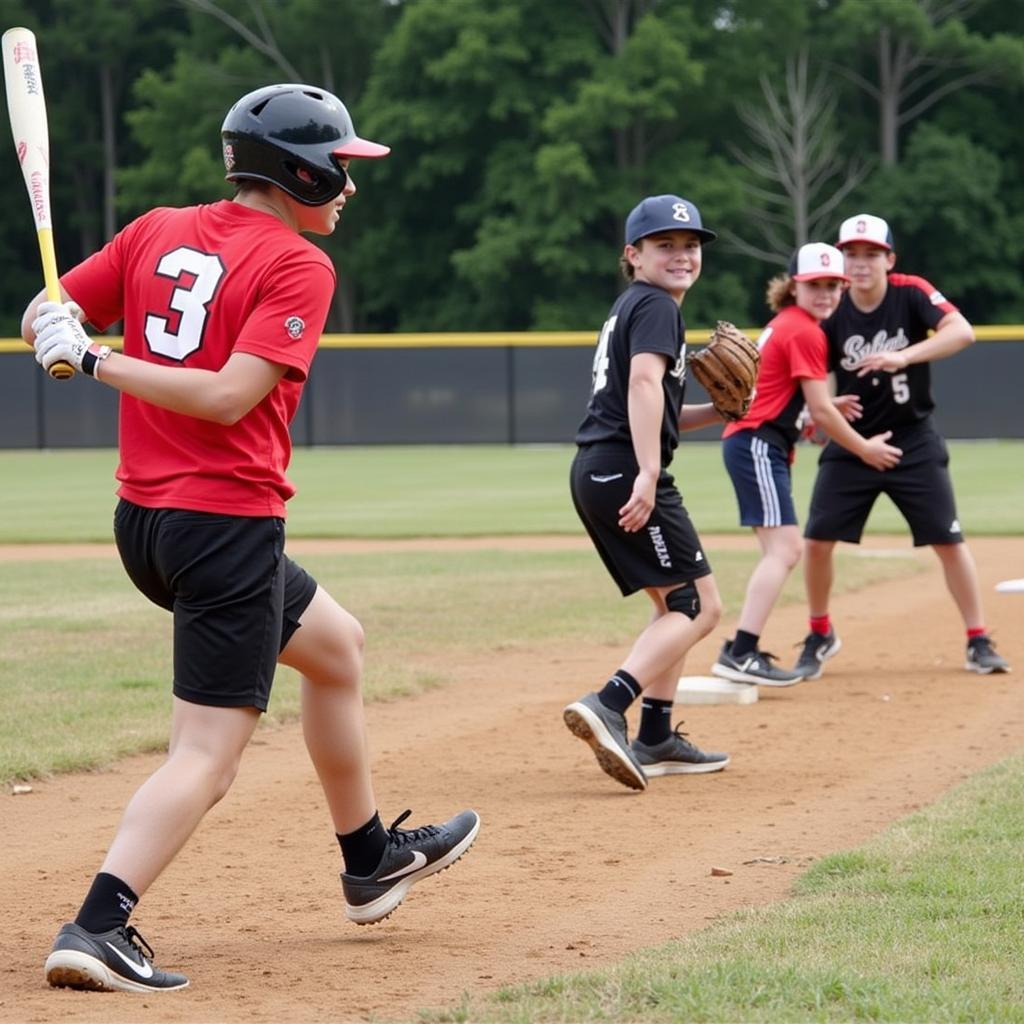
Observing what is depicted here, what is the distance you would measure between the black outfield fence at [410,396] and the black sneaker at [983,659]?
22753 millimetres

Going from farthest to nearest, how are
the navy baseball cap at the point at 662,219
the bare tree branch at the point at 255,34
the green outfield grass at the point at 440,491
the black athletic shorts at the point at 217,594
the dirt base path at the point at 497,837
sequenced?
1. the bare tree branch at the point at 255,34
2. the green outfield grass at the point at 440,491
3. the navy baseball cap at the point at 662,219
4. the dirt base path at the point at 497,837
5. the black athletic shorts at the point at 217,594

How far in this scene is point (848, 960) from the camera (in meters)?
3.88

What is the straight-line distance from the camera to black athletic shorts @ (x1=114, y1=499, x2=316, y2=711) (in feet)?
13.0

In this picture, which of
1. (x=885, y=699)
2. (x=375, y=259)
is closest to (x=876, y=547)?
(x=885, y=699)

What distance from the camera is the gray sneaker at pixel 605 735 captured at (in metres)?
5.99

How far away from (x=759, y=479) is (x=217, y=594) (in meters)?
4.59

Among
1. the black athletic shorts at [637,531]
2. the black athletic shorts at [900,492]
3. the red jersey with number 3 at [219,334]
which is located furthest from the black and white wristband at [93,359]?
the black athletic shorts at [900,492]

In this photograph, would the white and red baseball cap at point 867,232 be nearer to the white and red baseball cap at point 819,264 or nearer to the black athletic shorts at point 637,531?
the white and red baseball cap at point 819,264

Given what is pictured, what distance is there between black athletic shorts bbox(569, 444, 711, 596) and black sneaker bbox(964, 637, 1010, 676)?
266 cm

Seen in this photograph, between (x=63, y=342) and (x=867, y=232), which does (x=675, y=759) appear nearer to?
(x=867, y=232)

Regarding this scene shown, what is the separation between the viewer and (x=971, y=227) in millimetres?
44406

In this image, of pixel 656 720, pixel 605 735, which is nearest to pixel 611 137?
pixel 656 720

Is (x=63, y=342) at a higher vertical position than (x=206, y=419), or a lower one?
higher

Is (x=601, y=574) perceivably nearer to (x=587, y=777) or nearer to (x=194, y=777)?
(x=587, y=777)
